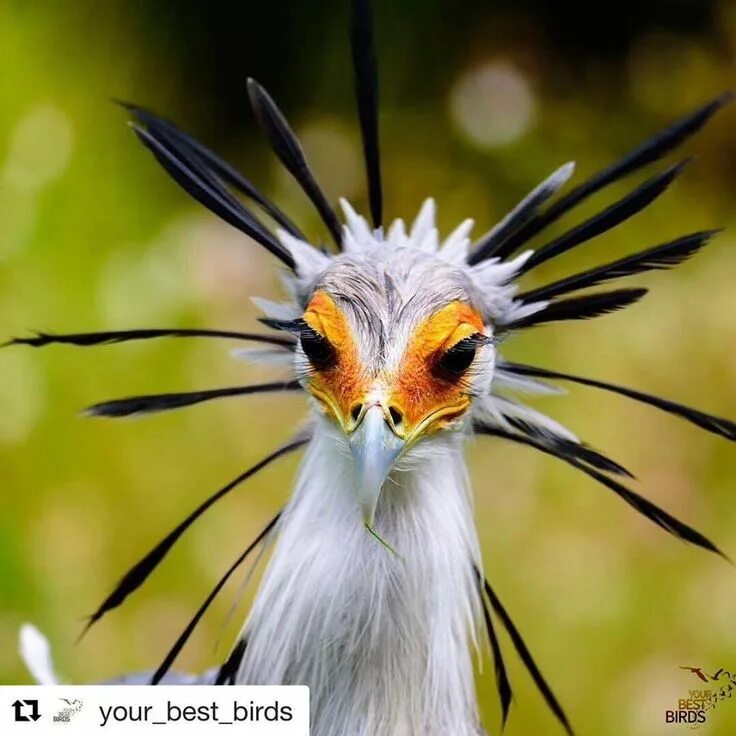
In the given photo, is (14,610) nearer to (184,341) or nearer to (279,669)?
(184,341)

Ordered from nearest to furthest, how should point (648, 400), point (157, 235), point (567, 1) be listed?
point (648, 400), point (567, 1), point (157, 235)

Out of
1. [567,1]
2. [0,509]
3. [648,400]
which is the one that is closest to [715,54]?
[567,1]

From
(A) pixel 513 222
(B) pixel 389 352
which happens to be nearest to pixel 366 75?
(A) pixel 513 222

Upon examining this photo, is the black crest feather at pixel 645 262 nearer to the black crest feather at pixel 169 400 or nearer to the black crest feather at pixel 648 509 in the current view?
the black crest feather at pixel 648 509

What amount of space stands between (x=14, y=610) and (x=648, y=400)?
0.97m

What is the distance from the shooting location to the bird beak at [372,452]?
796 mm

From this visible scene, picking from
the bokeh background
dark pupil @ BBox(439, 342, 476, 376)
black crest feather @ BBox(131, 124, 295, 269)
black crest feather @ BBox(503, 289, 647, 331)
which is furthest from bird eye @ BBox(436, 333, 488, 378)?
the bokeh background

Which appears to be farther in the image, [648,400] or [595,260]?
[595,260]

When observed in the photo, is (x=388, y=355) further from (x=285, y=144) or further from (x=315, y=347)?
(x=285, y=144)

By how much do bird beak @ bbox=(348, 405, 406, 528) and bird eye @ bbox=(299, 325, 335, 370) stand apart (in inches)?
3.2

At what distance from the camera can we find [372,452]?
0.80m

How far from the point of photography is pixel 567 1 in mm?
1326

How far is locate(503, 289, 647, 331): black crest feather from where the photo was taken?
3.13 feet

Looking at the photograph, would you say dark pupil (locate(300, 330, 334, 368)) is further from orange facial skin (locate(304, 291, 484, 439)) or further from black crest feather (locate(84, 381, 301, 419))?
black crest feather (locate(84, 381, 301, 419))
